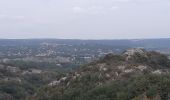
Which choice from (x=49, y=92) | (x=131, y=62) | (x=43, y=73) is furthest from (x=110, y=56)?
(x=43, y=73)

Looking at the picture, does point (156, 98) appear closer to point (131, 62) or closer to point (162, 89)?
point (162, 89)

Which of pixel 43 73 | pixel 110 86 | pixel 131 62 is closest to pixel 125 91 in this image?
pixel 110 86

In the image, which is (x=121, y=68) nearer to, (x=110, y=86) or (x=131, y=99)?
(x=110, y=86)

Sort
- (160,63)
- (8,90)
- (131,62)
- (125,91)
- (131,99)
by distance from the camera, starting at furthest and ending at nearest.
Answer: (8,90) → (160,63) → (131,62) → (125,91) → (131,99)

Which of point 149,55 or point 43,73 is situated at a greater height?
point 149,55

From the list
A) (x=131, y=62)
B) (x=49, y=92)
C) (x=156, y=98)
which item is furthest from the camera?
(x=131, y=62)

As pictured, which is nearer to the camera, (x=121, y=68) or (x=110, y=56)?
(x=121, y=68)
